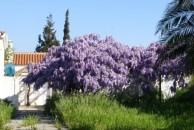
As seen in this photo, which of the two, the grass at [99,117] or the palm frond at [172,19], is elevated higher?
the palm frond at [172,19]

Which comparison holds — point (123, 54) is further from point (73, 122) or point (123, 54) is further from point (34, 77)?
point (73, 122)

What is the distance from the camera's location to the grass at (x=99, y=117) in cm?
1588

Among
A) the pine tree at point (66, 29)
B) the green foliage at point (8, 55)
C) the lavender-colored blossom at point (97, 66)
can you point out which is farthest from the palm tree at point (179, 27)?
the pine tree at point (66, 29)

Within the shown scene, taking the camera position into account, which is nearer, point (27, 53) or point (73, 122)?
point (73, 122)

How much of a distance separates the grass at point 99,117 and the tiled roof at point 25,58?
2984 centimetres

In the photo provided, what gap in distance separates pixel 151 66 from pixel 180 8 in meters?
10.4

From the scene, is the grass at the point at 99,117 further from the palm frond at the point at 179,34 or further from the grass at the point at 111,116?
the palm frond at the point at 179,34

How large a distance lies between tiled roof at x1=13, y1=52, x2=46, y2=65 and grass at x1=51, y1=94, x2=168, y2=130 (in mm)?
29836

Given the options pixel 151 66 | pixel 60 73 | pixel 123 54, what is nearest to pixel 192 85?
pixel 151 66

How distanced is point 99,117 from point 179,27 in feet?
14.2

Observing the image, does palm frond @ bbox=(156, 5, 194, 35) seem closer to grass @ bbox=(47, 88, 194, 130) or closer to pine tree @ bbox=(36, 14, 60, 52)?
grass @ bbox=(47, 88, 194, 130)

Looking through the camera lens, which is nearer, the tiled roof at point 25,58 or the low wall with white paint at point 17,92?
the low wall with white paint at point 17,92

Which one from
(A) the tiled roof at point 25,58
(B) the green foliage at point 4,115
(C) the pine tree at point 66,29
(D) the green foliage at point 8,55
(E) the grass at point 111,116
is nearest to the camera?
(E) the grass at point 111,116

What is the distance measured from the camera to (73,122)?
1731cm
